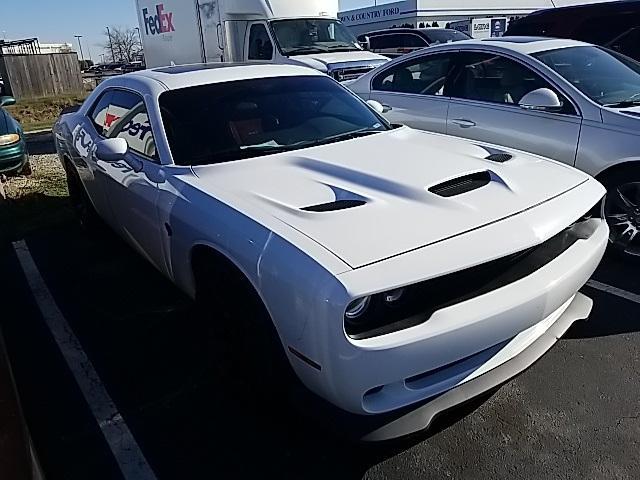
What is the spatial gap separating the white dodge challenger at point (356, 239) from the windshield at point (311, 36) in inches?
287

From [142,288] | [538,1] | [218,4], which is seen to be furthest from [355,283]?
[538,1]

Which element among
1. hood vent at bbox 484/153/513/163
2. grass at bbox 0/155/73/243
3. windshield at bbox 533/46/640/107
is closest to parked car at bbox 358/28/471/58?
grass at bbox 0/155/73/243

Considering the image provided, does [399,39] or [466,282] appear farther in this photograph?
[399,39]

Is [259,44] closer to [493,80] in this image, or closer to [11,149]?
[11,149]

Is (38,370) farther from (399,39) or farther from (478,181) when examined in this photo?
(399,39)

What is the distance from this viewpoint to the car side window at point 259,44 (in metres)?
10.5

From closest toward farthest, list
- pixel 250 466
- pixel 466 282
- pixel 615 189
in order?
pixel 466 282 → pixel 250 466 → pixel 615 189

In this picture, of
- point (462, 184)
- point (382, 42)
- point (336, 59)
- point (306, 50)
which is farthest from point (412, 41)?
point (462, 184)

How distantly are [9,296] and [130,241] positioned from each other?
1157 mm

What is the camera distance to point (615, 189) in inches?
159

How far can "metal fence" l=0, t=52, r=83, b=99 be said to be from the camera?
1833 cm

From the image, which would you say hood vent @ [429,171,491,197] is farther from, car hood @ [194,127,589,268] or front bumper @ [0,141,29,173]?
front bumper @ [0,141,29,173]

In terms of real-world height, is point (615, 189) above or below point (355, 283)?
below

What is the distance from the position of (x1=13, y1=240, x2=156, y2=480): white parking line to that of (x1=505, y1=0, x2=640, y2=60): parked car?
731 cm
